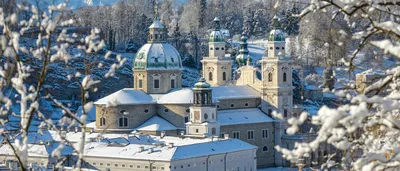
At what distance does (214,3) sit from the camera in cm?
10944

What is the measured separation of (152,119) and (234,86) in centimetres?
702

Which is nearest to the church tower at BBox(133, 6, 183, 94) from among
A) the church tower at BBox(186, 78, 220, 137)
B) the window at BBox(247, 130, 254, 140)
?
the church tower at BBox(186, 78, 220, 137)

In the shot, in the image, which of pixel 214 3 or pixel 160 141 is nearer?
pixel 160 141

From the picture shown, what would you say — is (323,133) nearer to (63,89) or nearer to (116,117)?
(116,117)

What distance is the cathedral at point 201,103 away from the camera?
1924 inches

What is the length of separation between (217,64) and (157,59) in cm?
760

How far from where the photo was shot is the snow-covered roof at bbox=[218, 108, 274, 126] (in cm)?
5250

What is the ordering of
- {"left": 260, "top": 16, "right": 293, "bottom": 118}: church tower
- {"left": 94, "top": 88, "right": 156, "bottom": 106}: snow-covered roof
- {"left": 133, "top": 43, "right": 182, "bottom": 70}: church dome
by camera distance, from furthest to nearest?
1. {"left": 260, "top": 16, "right": 293, "bottom": 118}: church tower
2. {"left": 133, "top": 43, "right": 182, "bottom": 70}: church dome
3. {"left": 94, "top": 88, "right": 156, "bottom": 106}: snow-covered roof

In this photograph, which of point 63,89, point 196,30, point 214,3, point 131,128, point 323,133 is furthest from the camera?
point 214,3

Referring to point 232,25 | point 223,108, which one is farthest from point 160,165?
point 232,25

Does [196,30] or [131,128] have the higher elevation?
[196,30]

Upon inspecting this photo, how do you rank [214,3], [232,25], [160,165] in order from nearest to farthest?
[160,165] → [232,25] → [214,3]

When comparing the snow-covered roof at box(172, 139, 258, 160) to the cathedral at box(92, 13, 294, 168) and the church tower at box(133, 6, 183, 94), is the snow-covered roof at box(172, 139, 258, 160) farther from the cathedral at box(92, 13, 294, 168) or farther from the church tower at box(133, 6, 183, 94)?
the church tower at box(133, 6, 183, 94)

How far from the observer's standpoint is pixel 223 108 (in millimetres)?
53844
